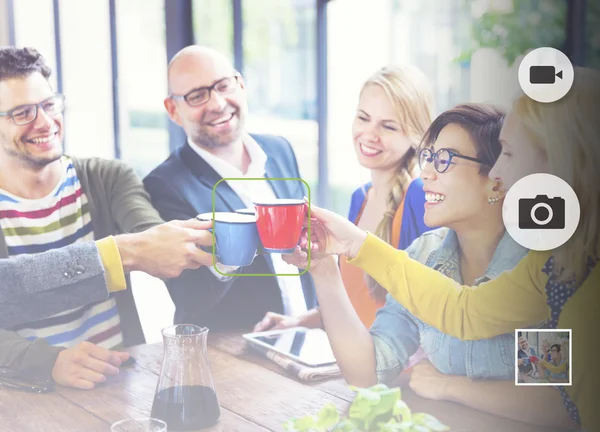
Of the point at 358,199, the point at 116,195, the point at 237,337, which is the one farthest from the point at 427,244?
the point at 116,195

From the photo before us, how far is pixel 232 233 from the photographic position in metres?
1.24

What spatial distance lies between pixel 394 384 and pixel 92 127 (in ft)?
2.39

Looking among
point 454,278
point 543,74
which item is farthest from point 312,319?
point 543,74

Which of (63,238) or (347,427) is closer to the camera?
(347,427)

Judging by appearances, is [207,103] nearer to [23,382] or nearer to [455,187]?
[455,187]

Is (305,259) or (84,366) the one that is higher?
(305,259)

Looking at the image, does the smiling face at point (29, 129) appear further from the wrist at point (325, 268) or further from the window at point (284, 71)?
the wrist at point (325, 268)

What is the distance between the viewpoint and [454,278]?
50.0 inches

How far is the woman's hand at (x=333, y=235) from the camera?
1.27m

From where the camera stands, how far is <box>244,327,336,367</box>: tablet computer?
4.31ft

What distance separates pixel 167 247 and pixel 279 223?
21 centimetres

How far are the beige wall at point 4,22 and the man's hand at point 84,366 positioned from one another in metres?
0.56

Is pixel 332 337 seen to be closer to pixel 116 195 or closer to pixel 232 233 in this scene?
pixel 232 233

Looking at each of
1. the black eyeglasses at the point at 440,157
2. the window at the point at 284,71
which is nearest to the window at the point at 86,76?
the window at the point at 284,71
